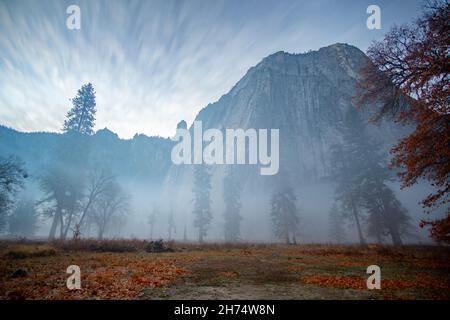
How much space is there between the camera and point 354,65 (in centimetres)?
8575

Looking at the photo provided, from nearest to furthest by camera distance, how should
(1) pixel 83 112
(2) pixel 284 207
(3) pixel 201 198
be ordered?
(1) pixel 83 112 → (2) pixel 284 207 → (3) pixel 201 198

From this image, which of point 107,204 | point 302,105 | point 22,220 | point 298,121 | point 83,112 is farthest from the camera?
point 302,105

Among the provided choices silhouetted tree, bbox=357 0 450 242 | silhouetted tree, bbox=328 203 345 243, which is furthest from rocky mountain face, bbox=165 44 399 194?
silhouetted tree, bbox=357 0 450 242

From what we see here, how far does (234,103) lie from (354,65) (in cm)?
4879

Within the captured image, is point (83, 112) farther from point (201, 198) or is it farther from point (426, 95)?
point (426, 95)

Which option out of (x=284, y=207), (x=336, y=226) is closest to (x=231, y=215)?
(x=284, y=207)

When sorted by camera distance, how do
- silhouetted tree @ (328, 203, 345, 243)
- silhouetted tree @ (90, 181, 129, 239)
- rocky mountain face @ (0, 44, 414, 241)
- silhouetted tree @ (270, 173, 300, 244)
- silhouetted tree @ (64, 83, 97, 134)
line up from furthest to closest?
rocky mountain face @ (0, 44, 414, 241) → silhouetted tree @ (328, 203, 345, 243) → silhouetted tree @ (90, 181, 129, 239) → silhouetted tree @ (270, 173, 300, 244) → silhouetted tree @ (64, 83, 97, 134)

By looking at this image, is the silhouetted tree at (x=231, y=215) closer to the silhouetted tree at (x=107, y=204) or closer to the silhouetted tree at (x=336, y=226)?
the silhouetted tree at (x=107, y=204)

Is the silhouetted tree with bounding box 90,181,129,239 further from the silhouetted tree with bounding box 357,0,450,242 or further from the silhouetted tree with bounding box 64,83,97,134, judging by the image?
the silhouetted tree with bounding box 357,0,450,242

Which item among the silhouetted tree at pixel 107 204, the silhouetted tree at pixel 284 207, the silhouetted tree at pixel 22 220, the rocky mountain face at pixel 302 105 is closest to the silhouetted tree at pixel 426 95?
the silhouetted tree at pixel 284 207

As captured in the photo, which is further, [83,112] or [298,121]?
[298,121]

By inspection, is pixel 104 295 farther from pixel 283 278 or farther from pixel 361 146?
pixel 361 146
